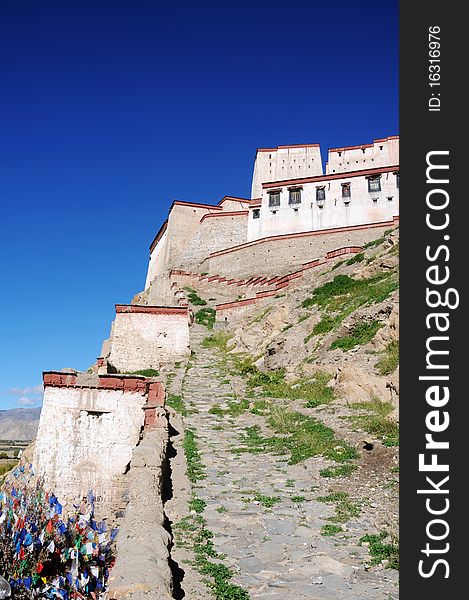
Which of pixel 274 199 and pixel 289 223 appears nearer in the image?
pixel 289 223

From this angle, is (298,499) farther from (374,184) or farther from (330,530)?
(374,184)

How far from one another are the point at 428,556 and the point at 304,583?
183 centimetres

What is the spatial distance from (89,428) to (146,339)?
12.4 metres

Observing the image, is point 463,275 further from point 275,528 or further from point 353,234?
point 353,234

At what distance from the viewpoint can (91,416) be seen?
12016 mm

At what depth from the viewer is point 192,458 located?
9.79 meters

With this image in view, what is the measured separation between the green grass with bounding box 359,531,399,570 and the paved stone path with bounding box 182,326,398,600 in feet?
0.30

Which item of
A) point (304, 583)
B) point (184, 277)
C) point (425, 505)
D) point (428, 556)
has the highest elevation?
point (184, 277)

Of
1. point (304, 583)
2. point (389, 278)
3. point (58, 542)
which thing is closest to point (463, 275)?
point (304, 583)

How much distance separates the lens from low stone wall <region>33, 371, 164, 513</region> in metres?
11.6

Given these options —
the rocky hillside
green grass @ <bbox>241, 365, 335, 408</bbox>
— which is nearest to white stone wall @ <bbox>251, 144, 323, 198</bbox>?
the rocky hillside

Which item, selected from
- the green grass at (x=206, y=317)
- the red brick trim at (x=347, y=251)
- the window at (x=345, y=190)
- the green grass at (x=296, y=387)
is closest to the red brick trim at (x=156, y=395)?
the green grass at (x=296, y=387)

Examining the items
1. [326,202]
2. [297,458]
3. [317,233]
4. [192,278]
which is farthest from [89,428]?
[326,202]

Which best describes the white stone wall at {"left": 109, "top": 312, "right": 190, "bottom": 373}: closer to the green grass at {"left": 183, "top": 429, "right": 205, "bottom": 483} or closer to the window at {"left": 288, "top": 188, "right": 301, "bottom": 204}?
the green grass at {"left": 183, "top": 429, "right": 205, "bottom": 483}
